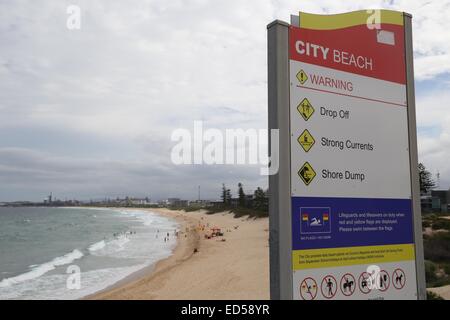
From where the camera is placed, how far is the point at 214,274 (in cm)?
2155

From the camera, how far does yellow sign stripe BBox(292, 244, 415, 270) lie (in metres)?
3.10

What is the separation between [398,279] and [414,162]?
3.54 ft

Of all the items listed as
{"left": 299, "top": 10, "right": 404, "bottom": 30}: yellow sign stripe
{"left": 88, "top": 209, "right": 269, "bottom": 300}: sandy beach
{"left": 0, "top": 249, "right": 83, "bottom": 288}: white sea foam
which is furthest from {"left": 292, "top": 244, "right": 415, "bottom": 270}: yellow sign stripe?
{"left": 0, "top": 249, "right": 83, "bottom": 288}: white sea foam

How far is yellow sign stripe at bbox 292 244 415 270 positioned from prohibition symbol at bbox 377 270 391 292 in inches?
4.4

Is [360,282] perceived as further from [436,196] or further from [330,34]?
[436,196]

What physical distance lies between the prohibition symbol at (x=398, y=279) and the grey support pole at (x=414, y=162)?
20cm

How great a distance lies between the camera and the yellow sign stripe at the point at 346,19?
3.30 m

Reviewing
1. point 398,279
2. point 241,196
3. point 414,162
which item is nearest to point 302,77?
point 414,162

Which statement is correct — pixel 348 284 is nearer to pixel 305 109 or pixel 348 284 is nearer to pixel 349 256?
pixel 349 256

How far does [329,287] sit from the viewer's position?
3219 mm

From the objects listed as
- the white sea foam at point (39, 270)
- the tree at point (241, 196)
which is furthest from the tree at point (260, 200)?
the white sea foam at point (39, 270)

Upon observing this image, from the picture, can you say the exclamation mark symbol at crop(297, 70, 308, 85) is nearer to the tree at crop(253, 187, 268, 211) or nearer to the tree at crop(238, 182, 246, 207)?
the tree at crop(253, 187, 268, 211)

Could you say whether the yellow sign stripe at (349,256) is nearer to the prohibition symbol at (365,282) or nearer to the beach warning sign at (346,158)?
the beach warning sign at (346,158)
